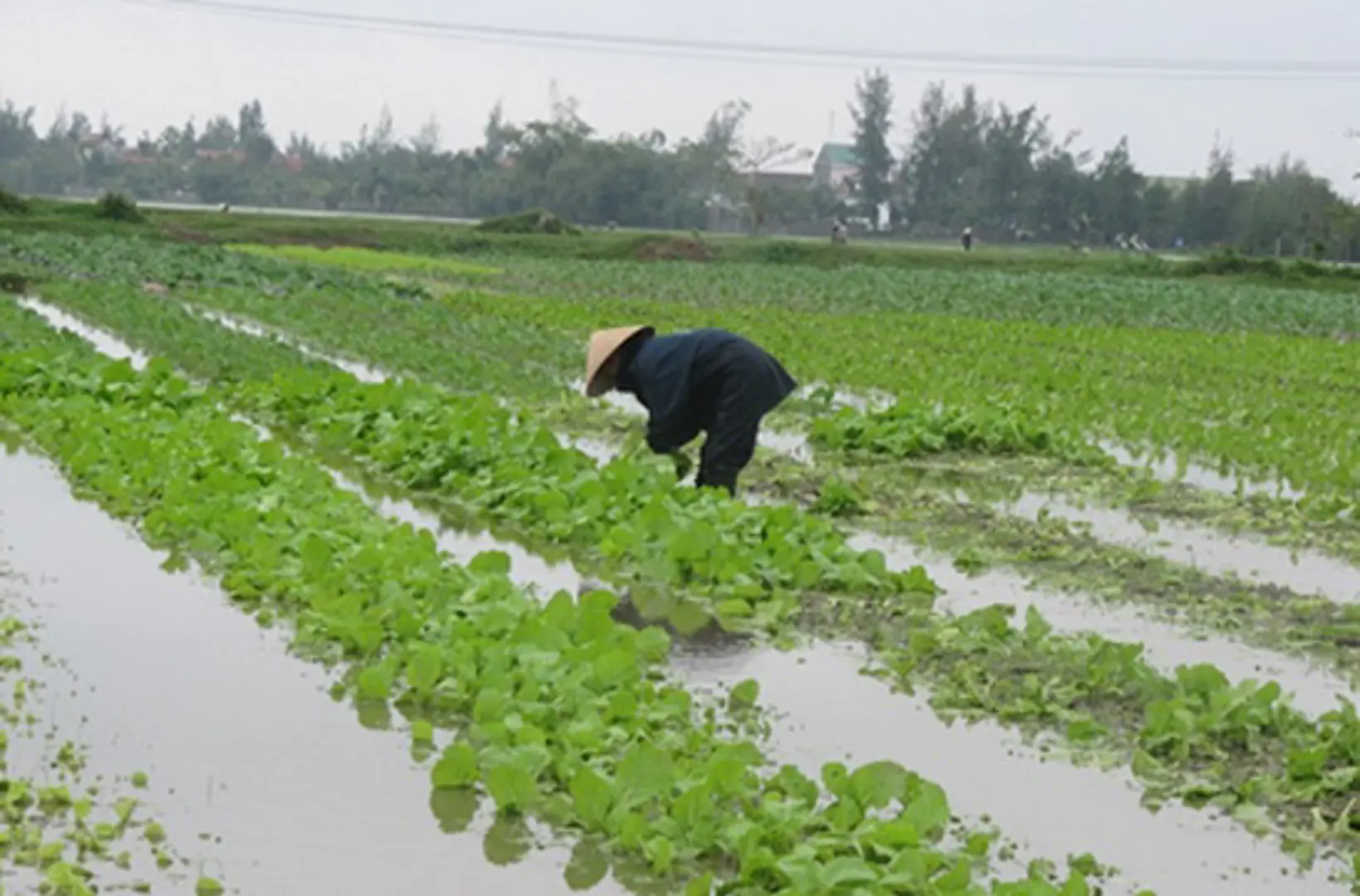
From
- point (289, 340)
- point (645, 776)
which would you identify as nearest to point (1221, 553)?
point (645, 776)

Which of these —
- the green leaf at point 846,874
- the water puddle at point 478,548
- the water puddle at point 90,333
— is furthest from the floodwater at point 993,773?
the water puddle at point 90,333

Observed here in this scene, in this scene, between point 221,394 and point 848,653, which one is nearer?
point 848,653

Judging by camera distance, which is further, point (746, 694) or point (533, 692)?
point (746, 694)

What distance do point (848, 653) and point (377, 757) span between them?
2062 millimetres

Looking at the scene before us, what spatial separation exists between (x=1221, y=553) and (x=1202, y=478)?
2.65 metres

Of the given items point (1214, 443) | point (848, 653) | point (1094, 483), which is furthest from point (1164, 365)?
point (848, 653)

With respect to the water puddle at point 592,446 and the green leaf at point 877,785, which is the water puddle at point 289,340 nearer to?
the water puddle at point 592,446

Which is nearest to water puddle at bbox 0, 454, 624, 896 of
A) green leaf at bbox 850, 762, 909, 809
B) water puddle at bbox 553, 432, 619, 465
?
green leaf at bbox 850, 762, 909, 809

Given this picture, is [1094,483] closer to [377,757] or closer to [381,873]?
[377,757]

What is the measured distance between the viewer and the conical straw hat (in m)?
9.19

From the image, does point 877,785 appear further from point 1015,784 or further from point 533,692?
point 533,692

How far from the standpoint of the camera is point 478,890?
4.80m

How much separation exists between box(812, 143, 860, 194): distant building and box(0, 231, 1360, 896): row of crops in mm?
71014

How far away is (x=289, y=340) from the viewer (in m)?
20.1
